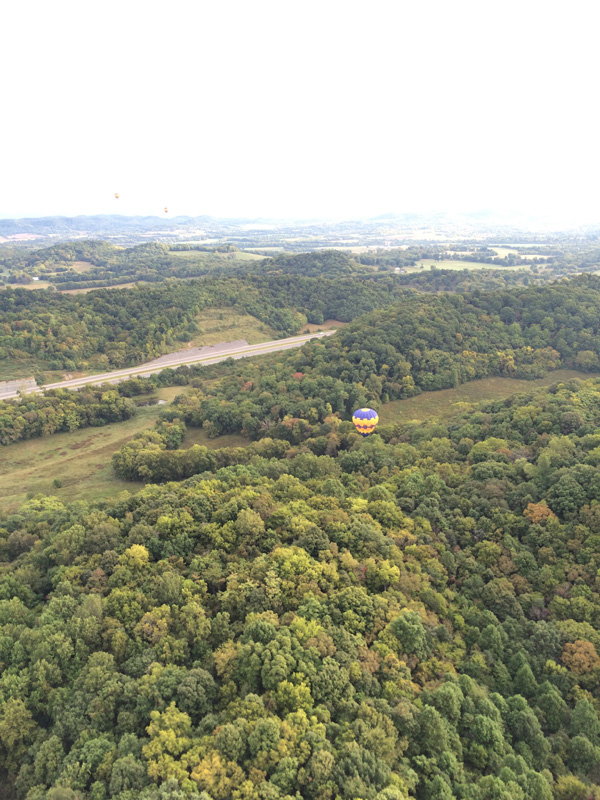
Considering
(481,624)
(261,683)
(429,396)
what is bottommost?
(429,396)

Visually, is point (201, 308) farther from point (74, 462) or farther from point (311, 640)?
point (311, 640)

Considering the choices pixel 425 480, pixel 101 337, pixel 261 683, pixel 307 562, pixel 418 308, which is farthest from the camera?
pixel 101 337

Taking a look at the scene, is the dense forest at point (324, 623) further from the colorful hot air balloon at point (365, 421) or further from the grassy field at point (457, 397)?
the grassy field at point (457, 397)

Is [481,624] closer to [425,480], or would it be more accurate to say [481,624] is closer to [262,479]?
[425,480]

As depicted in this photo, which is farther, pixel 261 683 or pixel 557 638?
pixel 557 638

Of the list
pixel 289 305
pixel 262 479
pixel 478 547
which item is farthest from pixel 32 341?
pixel 478 547
